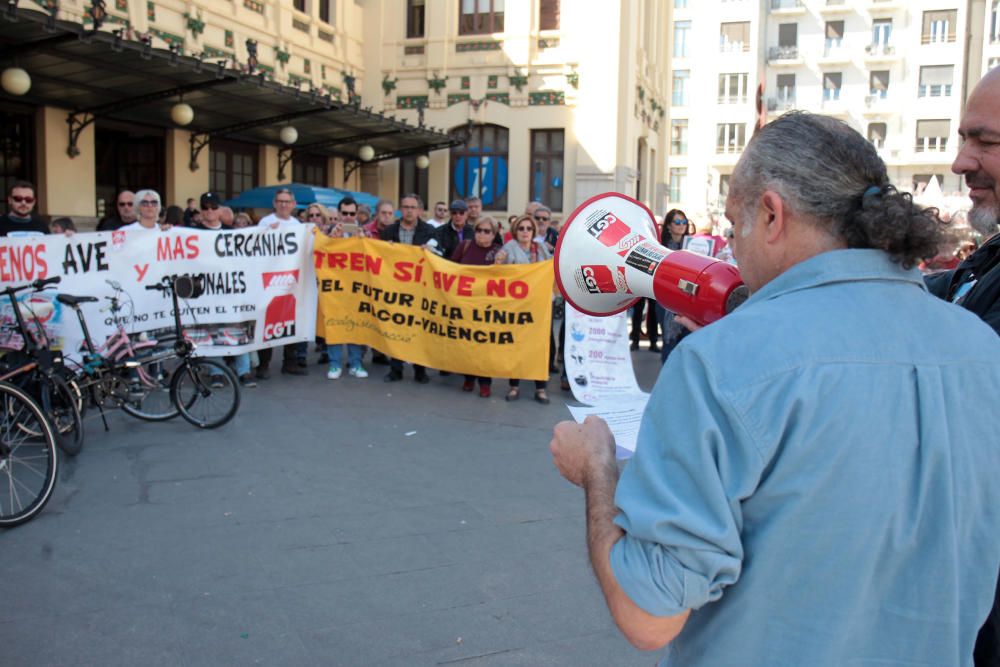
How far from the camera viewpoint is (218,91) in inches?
579

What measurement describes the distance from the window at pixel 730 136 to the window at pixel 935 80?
1118 centimetres

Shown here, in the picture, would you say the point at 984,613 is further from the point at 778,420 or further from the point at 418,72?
the point at 418,72

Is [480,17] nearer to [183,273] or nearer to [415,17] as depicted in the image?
[415,17]

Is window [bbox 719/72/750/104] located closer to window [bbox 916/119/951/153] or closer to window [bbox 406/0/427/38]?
window [bbox 916/119/951/153]

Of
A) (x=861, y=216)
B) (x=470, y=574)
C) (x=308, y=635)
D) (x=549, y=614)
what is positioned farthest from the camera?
(x=470, y=574)

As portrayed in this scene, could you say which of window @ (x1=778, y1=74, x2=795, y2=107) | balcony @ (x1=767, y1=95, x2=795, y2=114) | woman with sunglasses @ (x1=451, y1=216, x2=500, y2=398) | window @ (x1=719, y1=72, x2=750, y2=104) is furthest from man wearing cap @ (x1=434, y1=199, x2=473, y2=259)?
window @ (x1=778, y1=74, x2=795, y2=107)

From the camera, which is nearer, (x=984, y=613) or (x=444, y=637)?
(x=984, y=613)

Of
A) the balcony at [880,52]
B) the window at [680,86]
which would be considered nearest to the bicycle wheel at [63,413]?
the window at [680,86]

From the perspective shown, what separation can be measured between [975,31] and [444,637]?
206 feet

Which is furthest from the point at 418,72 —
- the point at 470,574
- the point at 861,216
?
the point at 861,216

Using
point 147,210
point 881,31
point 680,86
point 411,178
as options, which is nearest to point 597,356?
point 147,210

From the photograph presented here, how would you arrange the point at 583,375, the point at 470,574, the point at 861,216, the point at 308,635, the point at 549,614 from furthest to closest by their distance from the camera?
the point at 583,375 → the point at 470,574 → the point at 549,614 → the point at 308,635 → the point at 861,216

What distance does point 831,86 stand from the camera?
2244 inches

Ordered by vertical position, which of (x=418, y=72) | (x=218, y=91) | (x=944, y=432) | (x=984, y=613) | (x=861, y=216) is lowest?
(x=984, y=613)
